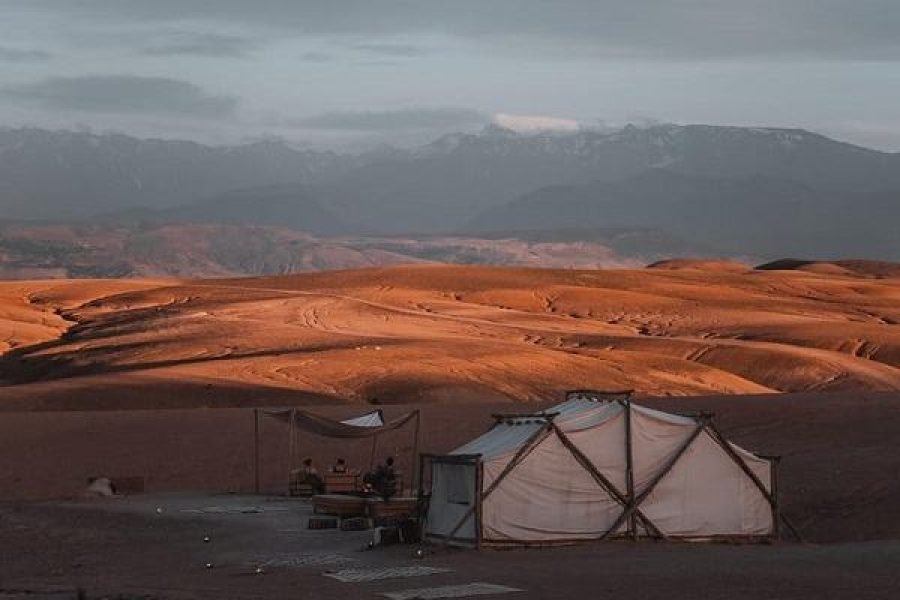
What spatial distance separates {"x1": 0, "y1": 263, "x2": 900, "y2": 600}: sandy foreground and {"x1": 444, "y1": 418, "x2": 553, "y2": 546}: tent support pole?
29.9 inches

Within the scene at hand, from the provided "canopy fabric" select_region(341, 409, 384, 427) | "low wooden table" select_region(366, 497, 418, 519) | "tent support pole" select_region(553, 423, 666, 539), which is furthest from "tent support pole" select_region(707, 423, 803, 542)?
"canopy fabric" select_region(341, 409, 384, 427)

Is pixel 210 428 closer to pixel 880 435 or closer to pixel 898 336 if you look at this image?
pixel 880 435

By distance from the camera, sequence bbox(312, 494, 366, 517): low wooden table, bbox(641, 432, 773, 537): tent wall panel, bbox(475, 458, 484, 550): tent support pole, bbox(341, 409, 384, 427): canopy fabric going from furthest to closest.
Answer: bbox(341, 409, 384, 427): canopy fabric → bbox(312, 494, 366, 517): low wooden table → bbox(641, 432, 773, 537): tent wall panel → bbox(475, 458, 484, 550): tent support pole

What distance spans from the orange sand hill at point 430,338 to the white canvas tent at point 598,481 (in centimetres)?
2382

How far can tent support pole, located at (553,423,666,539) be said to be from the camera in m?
26.0

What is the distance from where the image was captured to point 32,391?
51281 mm

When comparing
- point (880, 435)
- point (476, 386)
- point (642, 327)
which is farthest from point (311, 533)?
point (642, 327)

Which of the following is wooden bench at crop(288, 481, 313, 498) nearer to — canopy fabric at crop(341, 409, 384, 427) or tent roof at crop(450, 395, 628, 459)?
canopy fabric at crop(341, 409, 384, 427)

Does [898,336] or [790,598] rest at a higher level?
[898,336]

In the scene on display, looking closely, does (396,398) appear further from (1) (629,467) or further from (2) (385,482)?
(1) (629,467)

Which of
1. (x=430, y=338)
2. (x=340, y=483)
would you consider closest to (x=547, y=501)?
(x=340, y=483)

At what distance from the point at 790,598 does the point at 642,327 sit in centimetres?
6278

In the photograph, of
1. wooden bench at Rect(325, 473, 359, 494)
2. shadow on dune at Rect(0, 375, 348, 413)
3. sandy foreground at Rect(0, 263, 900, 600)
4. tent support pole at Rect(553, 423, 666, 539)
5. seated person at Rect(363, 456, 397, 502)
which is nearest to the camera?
sandy foreground at Rect(0, 263, 900, 600)

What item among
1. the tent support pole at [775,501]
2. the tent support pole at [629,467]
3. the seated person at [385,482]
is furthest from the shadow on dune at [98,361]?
the tent support pole at [775,501]
